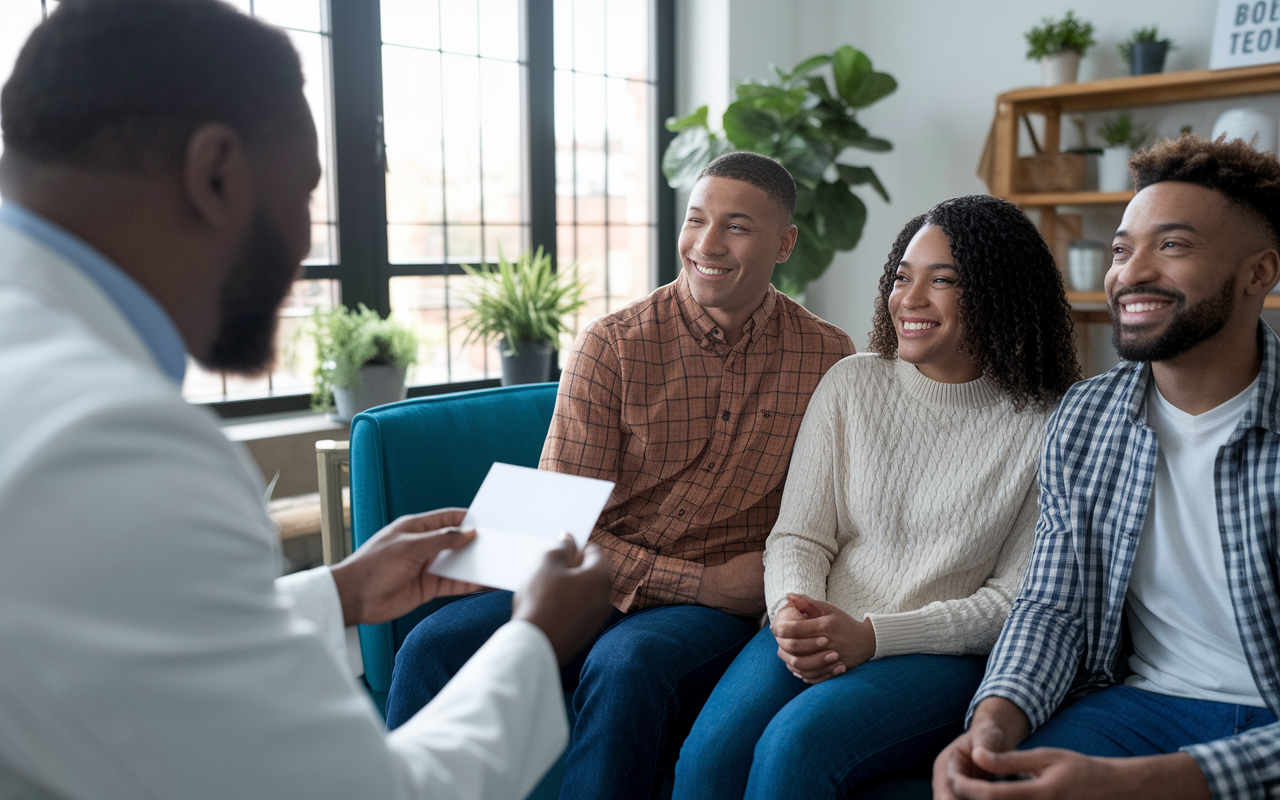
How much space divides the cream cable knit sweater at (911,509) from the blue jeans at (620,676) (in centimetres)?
14

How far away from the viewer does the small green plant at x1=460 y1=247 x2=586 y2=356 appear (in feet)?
11.6

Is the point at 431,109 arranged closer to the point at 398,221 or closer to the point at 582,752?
the point at 398,221

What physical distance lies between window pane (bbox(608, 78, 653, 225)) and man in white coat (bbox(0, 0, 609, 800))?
12.3ft

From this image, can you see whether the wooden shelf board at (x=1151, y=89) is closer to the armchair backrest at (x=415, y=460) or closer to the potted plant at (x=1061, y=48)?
the potted plant at (x=1061, y=48)

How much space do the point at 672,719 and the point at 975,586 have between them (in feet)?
1.72

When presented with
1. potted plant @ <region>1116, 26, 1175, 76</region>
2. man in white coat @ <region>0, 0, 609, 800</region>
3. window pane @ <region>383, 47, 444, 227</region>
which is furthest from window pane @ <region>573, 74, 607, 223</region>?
man in white coat @ <region>0, 0, 609, 800</region>

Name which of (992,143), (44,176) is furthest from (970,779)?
(992,143)

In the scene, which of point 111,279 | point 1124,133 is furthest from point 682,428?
point 1124,133

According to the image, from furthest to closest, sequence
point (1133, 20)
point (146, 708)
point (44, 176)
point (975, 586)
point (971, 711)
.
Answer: point (1133, 20)
point (975, 586)
point (971, 711)
point (44, 176)
point (146, 708)

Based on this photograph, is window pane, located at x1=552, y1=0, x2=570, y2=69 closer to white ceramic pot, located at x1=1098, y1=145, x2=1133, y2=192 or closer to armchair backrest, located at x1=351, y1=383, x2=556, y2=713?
white ceramic pot, located at x1=1098, y1=145, x2=1133, y2=192

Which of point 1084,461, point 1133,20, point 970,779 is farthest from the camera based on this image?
point 1133,20

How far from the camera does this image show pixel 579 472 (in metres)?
1.70

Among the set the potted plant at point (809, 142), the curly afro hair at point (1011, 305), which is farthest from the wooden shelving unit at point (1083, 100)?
the curly afro hair at point (1011, 305)

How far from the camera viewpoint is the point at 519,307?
3.53 meters
